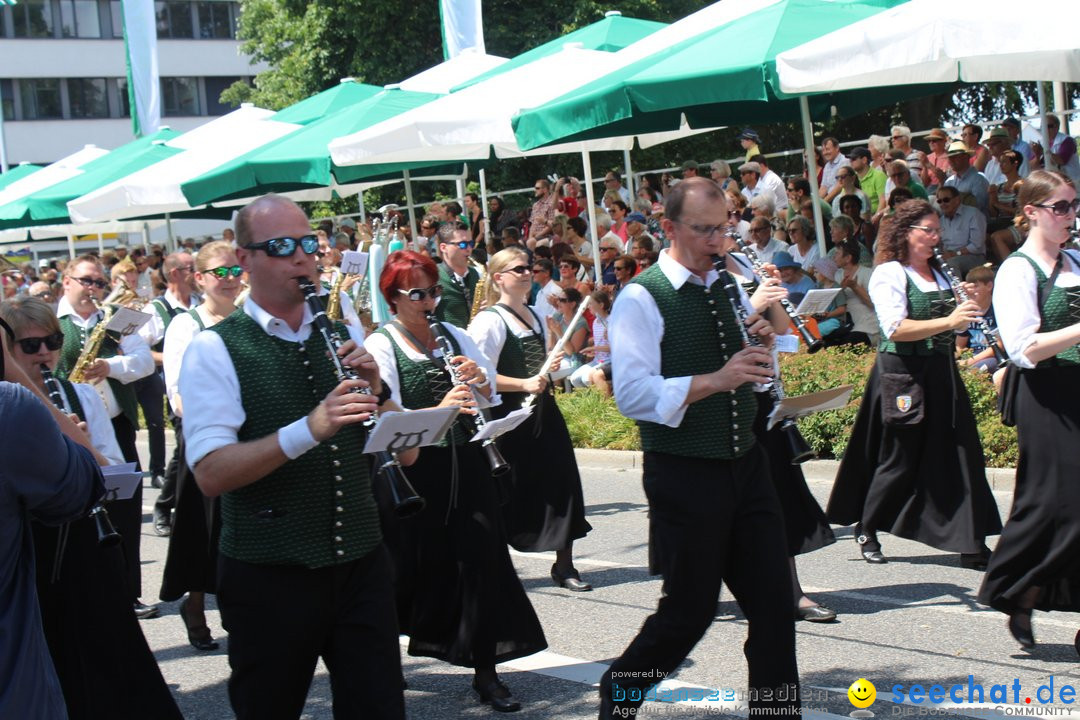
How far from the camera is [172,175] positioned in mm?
17734

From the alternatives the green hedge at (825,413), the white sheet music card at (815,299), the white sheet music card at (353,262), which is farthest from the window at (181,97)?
the white sheet music card at (815,299)

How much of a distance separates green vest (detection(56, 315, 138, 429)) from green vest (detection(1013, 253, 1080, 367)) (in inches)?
221

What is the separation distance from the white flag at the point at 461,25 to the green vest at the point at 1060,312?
1600 cm

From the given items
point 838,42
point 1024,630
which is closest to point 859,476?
point 1024,630

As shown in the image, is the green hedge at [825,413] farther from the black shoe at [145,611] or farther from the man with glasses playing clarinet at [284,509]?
the man with glasses playing clarinet at [284,509]

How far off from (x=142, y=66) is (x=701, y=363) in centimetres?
2603

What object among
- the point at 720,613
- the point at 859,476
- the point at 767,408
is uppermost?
the point at 767,408

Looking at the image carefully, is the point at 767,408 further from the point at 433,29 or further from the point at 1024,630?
the point at 433,29

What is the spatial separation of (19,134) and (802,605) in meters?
54.3

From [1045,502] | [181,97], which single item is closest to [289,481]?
[1045,502]

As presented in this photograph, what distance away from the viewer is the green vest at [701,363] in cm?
459

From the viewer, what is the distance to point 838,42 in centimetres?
947

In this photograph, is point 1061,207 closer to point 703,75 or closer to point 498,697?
point 498,697

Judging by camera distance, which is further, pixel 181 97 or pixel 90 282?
pixel 181 97
